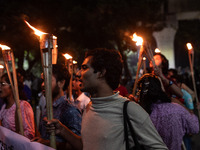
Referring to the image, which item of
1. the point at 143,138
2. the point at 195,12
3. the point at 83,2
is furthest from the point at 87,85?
the point at 195,12

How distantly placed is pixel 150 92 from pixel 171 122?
440 mm

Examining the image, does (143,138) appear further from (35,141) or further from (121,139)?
(35,141)

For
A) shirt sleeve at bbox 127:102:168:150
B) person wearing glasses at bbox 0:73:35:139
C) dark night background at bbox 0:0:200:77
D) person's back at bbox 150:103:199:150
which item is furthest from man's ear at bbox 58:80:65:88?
dark night background at bbox 0:0:200:77

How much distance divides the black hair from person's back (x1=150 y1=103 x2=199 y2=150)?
71mm

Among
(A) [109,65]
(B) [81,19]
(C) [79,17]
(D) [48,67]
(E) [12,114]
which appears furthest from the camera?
(B) [81,19]

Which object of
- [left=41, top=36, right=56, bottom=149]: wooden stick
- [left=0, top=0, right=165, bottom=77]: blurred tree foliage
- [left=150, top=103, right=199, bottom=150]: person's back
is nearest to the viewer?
[left=41, top=36, right=56, bottom=149]: wooden stick

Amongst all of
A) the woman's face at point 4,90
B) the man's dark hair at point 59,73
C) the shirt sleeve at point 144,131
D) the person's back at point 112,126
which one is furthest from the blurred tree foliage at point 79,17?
the shirt sleeve at point 144,131

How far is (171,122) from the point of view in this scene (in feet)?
10.1

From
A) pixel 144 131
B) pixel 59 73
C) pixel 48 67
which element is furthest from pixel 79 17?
pixel 144 131

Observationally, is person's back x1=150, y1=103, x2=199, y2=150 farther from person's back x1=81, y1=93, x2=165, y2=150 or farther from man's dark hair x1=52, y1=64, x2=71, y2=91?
person's back x1=81, y1=93, x2=165, y2=150

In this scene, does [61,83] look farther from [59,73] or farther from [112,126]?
[112,126]

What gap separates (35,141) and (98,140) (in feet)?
2.46

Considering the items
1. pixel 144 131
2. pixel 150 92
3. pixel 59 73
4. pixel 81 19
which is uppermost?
pixel 81 19

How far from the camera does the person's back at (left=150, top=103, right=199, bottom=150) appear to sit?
3061 mm
